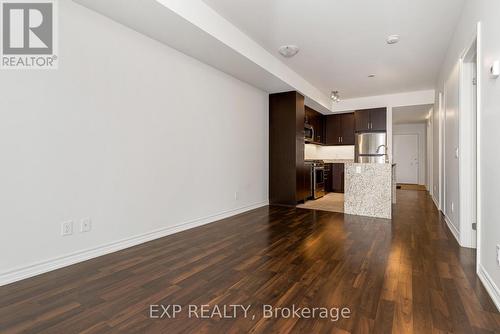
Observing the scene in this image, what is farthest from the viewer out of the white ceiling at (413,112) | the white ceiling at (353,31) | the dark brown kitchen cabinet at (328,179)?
the dark brown kitchen cabinet at (328,179)

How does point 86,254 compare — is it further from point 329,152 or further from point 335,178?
point 329,152

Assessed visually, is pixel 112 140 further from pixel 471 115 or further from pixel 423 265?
pixel 471 115

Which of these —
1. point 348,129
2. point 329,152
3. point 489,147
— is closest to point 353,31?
point 489,147

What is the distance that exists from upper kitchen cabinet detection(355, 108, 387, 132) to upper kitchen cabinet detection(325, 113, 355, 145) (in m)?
0.40

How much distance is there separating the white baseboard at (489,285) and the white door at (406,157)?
29.8ft

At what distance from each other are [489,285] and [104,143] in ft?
11.7

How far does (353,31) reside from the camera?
12.0 feet

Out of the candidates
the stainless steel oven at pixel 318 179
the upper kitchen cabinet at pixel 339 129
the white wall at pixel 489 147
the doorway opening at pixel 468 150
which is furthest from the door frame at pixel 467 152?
the upper kitchen cabinet at pixel 339 129

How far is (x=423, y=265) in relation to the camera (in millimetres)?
2467

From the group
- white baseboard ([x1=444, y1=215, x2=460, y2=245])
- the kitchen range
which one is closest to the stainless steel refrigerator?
the kitchen range

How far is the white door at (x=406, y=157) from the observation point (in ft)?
33.4

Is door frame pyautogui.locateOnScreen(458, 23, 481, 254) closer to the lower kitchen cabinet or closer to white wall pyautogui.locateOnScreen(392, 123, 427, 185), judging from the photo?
the lower kitchen cabinet

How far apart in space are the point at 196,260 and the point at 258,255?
63 centimetres

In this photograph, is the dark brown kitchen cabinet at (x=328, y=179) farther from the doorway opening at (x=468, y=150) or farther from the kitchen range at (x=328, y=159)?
the doorway opening at (x=468, y=150)
